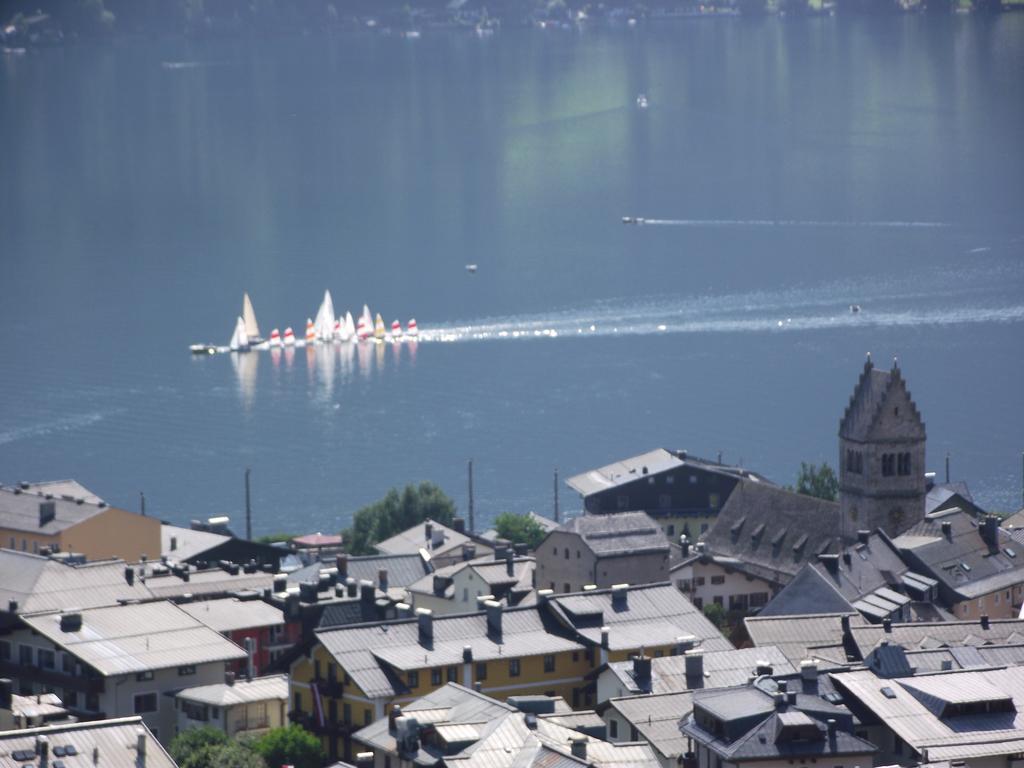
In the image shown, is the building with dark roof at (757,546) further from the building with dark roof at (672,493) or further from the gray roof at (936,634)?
the gray roof at (936,634)

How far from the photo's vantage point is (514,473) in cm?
14462

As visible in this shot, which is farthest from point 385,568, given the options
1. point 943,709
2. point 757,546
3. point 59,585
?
point 943,709

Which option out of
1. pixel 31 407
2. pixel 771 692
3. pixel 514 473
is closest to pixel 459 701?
pixel 771 692

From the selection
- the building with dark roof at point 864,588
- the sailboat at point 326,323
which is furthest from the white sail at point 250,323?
the building with dark roof at point 864,588

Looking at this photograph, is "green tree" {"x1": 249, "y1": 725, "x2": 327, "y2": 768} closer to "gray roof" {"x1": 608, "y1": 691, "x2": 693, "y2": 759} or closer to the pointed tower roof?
"gray roof" {"x1": 608, "y1": 691, "x2": 693, "y2": 759}

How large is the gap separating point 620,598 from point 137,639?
12606 mm

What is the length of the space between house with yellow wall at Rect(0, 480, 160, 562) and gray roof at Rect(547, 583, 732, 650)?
87.3ft

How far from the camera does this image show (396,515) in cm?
11125

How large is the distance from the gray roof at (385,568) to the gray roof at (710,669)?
23432 mm

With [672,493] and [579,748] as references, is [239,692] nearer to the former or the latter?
[579,748]

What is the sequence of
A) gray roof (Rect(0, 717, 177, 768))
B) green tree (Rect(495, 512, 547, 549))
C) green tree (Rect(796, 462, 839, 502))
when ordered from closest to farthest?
gray roof (Rect(0, 717, 177, 768)) → green tree (Rect(495, 512, 547, 549)) → green tree (Rect(796, 462, 839, 502))

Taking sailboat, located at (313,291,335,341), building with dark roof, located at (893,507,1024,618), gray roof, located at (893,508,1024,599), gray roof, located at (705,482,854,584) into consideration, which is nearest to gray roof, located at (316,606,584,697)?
building with dark roof, located at (893,507,1024,618)

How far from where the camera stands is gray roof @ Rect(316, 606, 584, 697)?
6012 cm

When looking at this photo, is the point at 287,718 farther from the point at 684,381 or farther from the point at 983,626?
the point at 684,381
